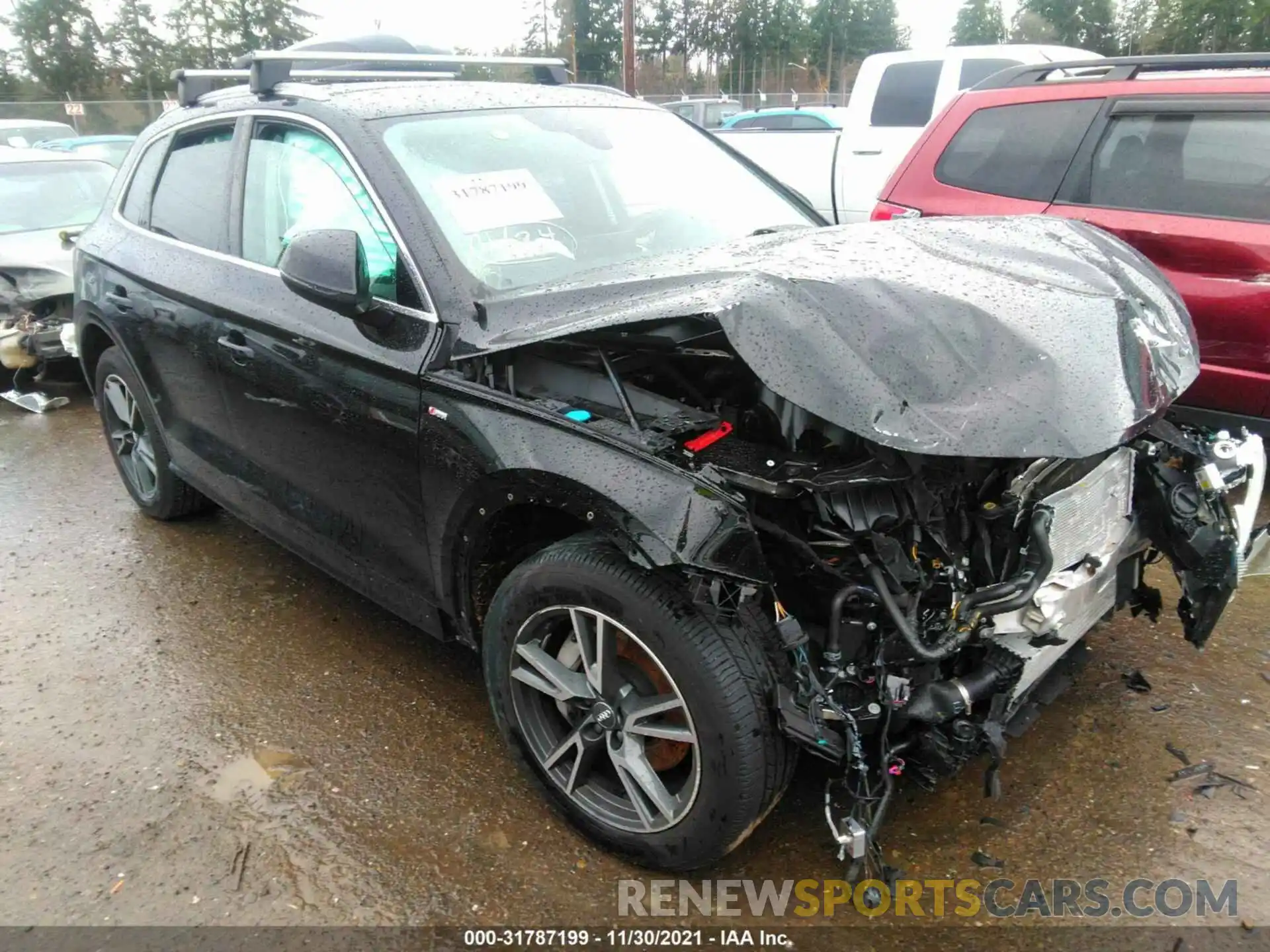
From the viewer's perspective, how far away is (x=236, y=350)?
128 inches

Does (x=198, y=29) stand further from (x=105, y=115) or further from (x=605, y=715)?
(x=605, y=715)

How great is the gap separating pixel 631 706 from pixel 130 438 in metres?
3.48

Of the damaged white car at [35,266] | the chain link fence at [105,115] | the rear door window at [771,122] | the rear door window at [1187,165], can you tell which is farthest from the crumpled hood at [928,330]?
the chain link fence at [105,115]

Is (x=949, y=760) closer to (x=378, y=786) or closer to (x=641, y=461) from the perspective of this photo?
(x=641, y=461)

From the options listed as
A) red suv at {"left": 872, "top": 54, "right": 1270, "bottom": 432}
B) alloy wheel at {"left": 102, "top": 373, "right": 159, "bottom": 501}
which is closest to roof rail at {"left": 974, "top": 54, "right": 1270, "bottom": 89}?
red suv at {"left": 872, "top": 54, "right": 1270, "bottom": 432}

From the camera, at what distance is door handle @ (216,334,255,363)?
3.21 m

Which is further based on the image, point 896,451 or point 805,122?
point 805,122

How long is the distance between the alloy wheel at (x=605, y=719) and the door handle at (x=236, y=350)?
1521mm

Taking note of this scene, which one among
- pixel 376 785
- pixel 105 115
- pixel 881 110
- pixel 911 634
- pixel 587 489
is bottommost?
pixel 376 785

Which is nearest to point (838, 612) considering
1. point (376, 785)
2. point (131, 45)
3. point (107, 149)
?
point (376, 785)

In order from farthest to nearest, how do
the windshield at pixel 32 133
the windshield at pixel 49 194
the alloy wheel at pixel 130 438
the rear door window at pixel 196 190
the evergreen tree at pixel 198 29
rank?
the evergreen tree at pixel 198 29 → the windshield at pixel 32 133 → the windshield at pixel 49 194 → the alloy wheel at pixel 130 438 → the rear door window at pixel 196 190

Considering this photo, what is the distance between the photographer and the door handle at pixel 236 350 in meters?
3.21

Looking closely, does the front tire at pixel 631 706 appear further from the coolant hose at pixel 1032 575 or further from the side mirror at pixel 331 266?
the side mirror at pixel 331 266

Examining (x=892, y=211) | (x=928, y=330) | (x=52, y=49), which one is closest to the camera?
(x=928, y=330)
